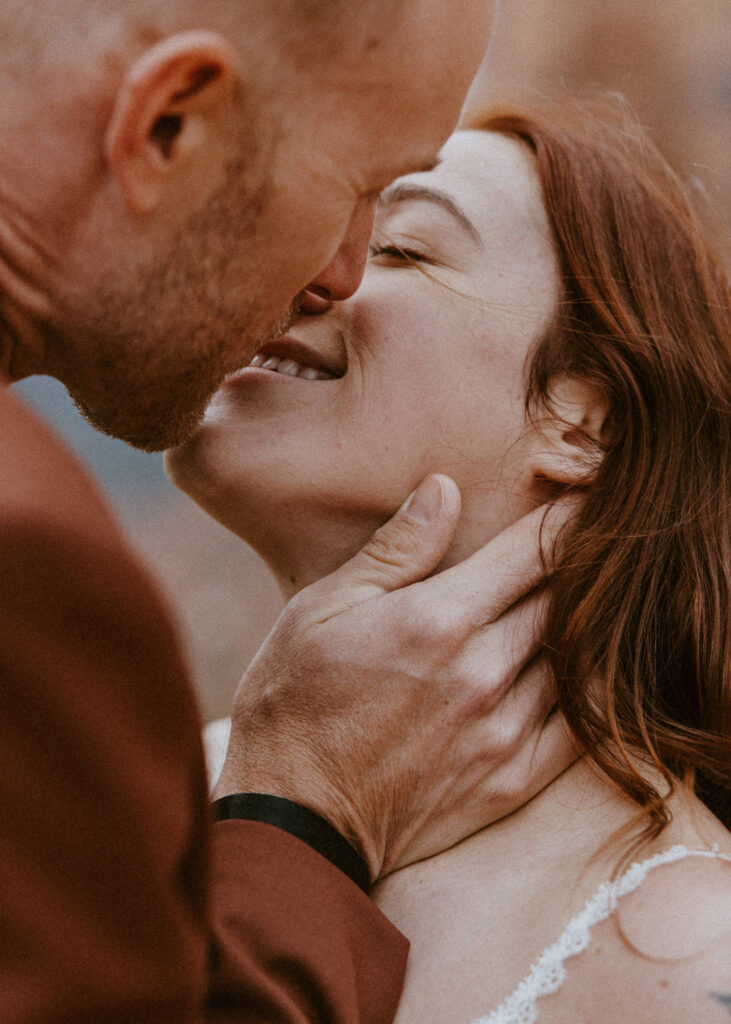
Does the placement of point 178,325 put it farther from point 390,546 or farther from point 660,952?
point 660,952

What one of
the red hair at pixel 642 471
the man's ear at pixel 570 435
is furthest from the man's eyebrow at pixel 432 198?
the man's ear at pixel 570 435

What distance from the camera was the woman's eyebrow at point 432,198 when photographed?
197 centimetres

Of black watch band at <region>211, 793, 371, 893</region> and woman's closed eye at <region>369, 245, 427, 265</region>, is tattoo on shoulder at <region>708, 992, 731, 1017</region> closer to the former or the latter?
black watch band at <region>211, 793, 371, 893</region>

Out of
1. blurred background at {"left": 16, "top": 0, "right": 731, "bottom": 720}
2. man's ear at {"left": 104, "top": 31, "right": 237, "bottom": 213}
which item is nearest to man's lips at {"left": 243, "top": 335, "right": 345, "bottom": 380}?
man's ear at {"left": 104, "top": 31, "right": 237, "bottom": 213}

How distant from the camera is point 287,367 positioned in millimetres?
1977

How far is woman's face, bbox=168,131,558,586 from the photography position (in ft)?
6.07

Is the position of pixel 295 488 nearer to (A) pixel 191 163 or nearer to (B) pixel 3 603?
(A) pixel 191 163

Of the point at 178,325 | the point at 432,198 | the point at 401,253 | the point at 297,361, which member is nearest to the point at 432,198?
the point at 432,198

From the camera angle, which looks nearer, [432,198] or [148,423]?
[148,423]

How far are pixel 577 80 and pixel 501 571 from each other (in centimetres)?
747

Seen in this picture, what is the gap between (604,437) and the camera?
2020mm

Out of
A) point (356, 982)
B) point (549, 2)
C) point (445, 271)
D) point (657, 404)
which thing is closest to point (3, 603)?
point (356, 982)

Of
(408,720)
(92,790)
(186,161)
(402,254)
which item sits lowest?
(408,720)

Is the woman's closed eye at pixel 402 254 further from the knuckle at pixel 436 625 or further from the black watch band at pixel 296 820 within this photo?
the black watch band at pixel 296 820
